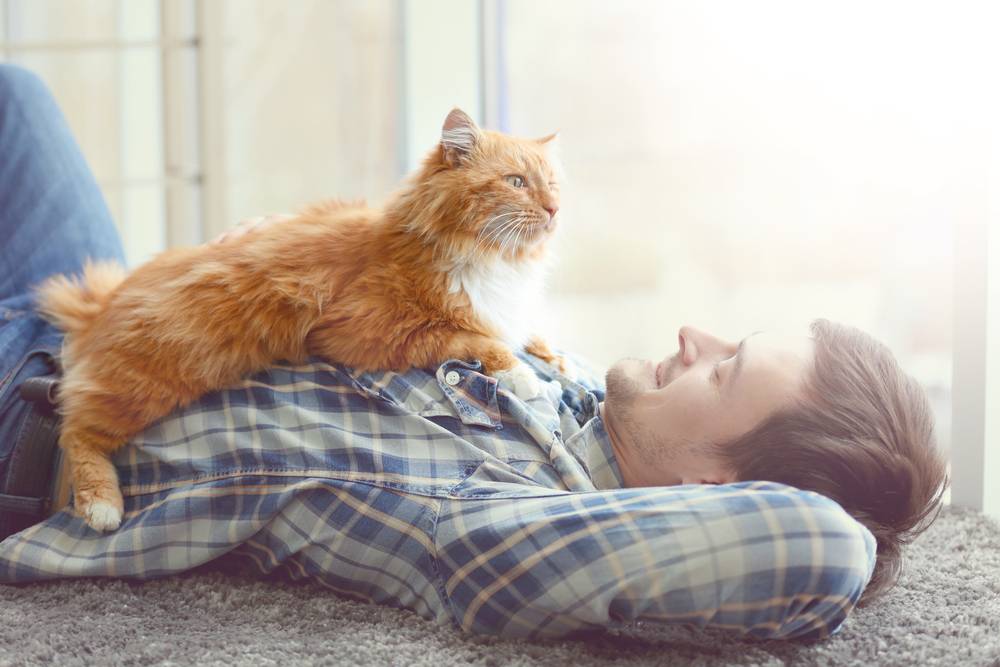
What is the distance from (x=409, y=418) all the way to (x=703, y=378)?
420 millimetres

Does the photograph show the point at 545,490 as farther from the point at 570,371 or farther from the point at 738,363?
the point at 570,371

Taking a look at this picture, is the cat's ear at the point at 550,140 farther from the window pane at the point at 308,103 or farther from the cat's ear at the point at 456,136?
the window pane at the point at 308,103

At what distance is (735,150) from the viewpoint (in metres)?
2.84

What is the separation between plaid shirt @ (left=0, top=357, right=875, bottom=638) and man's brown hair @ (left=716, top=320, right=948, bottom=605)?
0.44 ft

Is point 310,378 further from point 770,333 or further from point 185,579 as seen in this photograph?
point 770,333

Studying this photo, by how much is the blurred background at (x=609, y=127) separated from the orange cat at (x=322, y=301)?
124 cm

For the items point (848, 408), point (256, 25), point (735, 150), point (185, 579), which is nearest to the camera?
point (848, 408)

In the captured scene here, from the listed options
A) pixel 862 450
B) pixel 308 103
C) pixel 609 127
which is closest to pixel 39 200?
pixel 862 450

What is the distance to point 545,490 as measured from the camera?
1.17m

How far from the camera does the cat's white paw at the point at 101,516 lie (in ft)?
4.22

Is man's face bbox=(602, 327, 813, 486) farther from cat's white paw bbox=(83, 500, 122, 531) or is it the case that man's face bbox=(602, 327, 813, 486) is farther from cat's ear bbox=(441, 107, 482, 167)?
cat's white paw bbox=(83, 500, 122, 531)

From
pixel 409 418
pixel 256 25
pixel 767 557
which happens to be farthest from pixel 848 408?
pixel 256 25

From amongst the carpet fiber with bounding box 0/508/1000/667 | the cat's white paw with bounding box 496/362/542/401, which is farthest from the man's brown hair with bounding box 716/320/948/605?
the cat's white paw with bounding box 496/362/542/401

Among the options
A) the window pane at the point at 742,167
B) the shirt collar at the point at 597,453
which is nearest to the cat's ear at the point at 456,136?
the shirt collar at the point at 597,453
